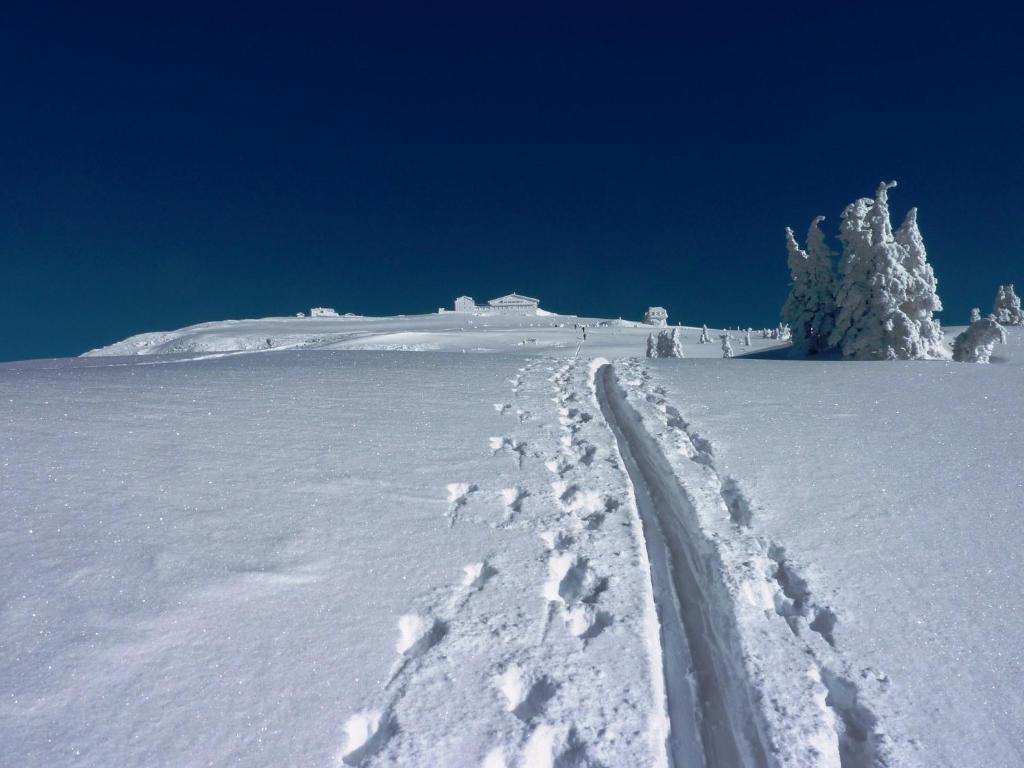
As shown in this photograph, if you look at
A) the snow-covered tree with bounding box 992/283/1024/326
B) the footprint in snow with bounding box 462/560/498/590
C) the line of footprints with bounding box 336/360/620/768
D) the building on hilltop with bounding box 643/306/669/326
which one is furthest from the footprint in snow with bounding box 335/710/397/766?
the building on hilltop with bounding box 643/306/669/326

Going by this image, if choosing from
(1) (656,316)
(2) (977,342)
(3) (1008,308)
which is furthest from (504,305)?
(2) (977,342)

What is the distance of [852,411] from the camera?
11.3 m

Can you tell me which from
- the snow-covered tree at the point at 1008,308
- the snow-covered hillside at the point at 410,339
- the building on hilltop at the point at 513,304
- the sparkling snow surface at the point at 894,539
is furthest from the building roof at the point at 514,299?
the sparkling snow surface at the point at 894,539

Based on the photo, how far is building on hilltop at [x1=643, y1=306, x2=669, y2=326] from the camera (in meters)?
108

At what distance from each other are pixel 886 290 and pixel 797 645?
97.1 ft

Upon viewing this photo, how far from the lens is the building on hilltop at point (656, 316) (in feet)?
353

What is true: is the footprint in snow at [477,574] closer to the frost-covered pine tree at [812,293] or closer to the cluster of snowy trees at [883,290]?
the cluster of snowy trees at [883,290]

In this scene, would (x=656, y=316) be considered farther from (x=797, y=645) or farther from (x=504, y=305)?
(x=797, y=645)

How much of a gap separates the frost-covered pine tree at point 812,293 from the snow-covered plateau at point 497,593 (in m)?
26.9

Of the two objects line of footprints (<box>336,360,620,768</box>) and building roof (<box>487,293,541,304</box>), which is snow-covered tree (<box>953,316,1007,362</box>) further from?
building roof (<box>487,293,541,304</box>)

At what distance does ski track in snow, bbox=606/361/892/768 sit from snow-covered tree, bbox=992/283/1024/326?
215 feet

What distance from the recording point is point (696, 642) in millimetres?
4730

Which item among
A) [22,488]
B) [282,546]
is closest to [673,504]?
[282,546]

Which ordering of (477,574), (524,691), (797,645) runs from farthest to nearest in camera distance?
(477,574)
(797,645)
(524,691)
